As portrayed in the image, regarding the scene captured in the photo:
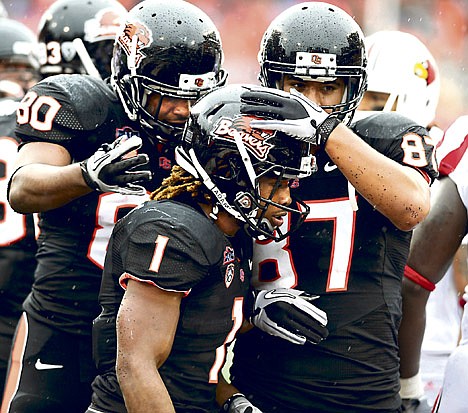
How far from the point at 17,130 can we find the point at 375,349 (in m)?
1.33

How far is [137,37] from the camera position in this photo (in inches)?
121

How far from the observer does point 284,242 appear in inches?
113

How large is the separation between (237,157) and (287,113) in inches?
6.7

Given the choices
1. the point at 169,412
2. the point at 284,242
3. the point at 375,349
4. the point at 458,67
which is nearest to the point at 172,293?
the point at 169,412

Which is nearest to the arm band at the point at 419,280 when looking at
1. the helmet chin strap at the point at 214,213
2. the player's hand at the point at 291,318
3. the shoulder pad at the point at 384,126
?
the shoulder pad at the point at 384,126

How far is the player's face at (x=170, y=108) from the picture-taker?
2963 mm

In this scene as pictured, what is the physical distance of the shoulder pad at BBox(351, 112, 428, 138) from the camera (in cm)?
288

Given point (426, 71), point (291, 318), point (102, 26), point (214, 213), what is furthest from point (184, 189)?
point (426, 71)

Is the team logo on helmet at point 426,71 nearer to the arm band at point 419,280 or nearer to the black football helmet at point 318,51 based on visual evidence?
the arm band at point 419,280

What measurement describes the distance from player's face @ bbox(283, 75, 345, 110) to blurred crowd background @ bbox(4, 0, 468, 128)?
7.61 m

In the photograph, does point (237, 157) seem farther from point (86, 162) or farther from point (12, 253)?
point (12, 253)

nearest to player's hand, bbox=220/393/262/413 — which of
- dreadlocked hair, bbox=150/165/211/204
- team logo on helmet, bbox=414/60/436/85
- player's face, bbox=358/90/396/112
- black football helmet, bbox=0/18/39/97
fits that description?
dreadlocked hair, bbox=150/165/211/204

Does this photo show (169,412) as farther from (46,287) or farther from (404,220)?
(46,287)

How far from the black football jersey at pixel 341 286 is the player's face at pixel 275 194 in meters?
0.30
